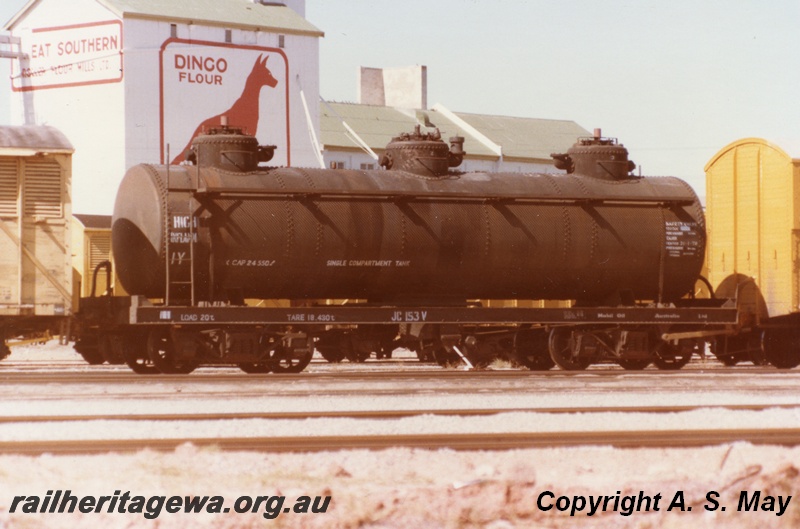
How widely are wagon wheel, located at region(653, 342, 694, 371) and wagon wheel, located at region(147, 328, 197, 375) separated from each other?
8857 millimetres

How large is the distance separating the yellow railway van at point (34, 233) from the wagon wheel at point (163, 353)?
161cm

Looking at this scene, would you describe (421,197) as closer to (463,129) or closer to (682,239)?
(682,239)

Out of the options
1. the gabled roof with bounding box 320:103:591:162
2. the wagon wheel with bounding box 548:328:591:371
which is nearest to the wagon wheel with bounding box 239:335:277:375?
the wagon wheel with bounding box 548:328:591:371

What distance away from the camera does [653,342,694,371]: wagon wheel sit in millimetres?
21953

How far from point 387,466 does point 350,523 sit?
1.91 metres

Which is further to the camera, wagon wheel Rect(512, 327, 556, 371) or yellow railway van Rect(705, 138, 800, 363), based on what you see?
yellow railway van Rect(705, 138, 800, 363)

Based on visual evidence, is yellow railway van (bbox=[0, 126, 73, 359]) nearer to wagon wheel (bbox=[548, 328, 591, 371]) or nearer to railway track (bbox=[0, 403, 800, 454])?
railway track (bbox=[0, 403, 800, 454])

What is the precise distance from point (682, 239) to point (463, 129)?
50460mm

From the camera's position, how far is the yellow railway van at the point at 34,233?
1956 cm

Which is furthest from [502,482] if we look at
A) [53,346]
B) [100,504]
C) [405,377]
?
[53,346]

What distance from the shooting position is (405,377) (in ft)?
61.7

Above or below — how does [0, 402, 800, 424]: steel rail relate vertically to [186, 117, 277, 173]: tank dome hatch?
below

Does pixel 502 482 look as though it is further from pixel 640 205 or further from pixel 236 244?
pixel 640 205

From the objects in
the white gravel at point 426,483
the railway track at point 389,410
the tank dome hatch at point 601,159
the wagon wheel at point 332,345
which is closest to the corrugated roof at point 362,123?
the tank dome hatch at point 601,159
